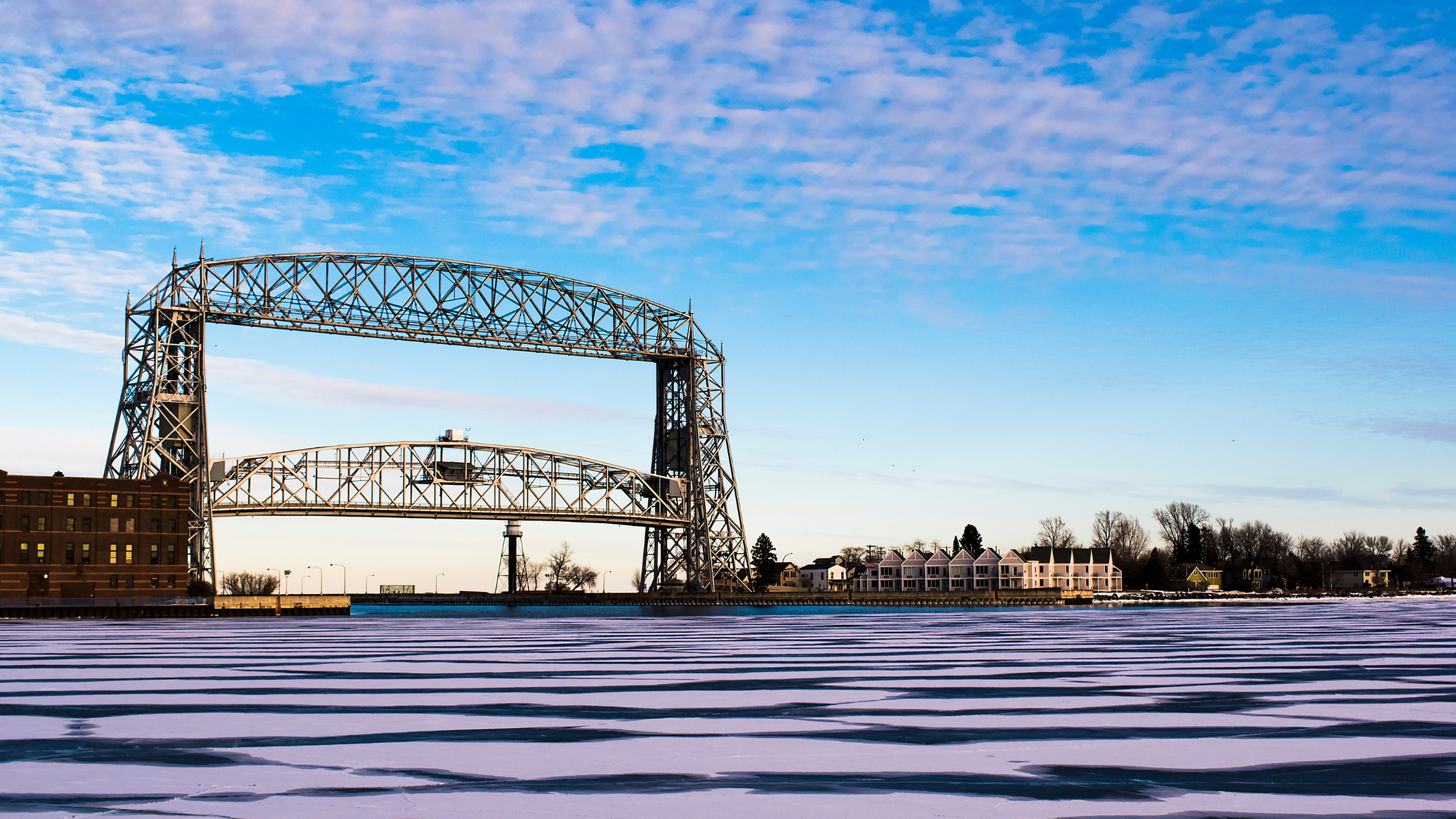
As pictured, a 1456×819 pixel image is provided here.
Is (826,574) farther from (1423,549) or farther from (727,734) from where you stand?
(727,734)

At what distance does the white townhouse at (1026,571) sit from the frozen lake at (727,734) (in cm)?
10402

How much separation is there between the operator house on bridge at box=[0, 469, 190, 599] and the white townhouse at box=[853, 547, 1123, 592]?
74.9 meters

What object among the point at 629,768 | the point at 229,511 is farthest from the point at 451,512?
the point at 629,768

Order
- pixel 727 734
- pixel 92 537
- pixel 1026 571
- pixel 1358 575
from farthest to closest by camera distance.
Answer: pixel 1358 575, pixel 1026 571, pixel 92 537, pixel 727 734

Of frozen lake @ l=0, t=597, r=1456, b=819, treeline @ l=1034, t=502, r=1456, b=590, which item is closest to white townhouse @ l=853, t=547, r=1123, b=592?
treeline @ l=1034, t=502, r=1456, b=590

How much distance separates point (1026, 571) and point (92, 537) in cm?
8874

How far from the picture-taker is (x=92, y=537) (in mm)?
62562

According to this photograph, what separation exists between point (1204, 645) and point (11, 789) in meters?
25.5

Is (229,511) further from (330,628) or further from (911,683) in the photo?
(911,683)

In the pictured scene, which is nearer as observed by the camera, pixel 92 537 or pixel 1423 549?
pixel 92 537

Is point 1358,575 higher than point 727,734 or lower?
lower

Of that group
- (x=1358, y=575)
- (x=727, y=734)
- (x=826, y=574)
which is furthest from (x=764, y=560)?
(x=727, y=734)

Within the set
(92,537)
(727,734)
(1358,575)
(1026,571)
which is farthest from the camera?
(1358,575)

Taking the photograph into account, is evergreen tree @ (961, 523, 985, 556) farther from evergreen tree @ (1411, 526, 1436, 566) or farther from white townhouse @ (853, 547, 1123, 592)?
evergreen tree @ (1411, 526, 1436, 566)
